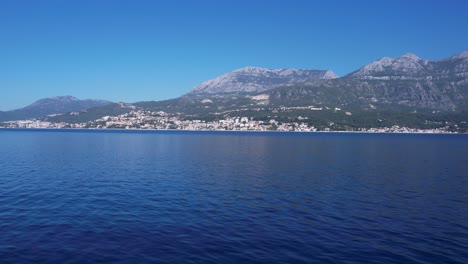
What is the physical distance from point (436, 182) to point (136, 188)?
124 feet

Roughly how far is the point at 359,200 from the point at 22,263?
2857cm

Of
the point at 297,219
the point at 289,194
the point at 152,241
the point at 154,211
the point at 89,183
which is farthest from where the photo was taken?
the point at 89,183

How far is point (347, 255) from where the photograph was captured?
20.9 m

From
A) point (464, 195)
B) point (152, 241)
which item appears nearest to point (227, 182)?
point (152, 241)

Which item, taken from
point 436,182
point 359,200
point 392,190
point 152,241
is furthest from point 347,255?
point 436,182

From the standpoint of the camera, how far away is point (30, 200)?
3384cm

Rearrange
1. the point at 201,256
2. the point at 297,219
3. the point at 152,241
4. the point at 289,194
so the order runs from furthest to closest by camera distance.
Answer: the point at 289,194 → the point at 297,219 → the point at 152,241 → the point at 201,256

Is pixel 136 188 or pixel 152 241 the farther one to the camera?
pixel 136 188

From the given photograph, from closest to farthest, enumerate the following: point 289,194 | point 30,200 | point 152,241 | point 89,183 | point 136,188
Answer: point 152,241 → point 30,200 → point 289,194 → point 136,188 → point 89,183

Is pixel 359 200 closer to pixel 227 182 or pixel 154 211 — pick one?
pixel 227 182

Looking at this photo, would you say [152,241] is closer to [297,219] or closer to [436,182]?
[297,219]

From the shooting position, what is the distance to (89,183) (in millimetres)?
44125

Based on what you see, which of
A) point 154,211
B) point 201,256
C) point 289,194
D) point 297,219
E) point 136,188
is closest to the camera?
point 201,256

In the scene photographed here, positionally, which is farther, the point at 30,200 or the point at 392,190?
the point at 392,190
